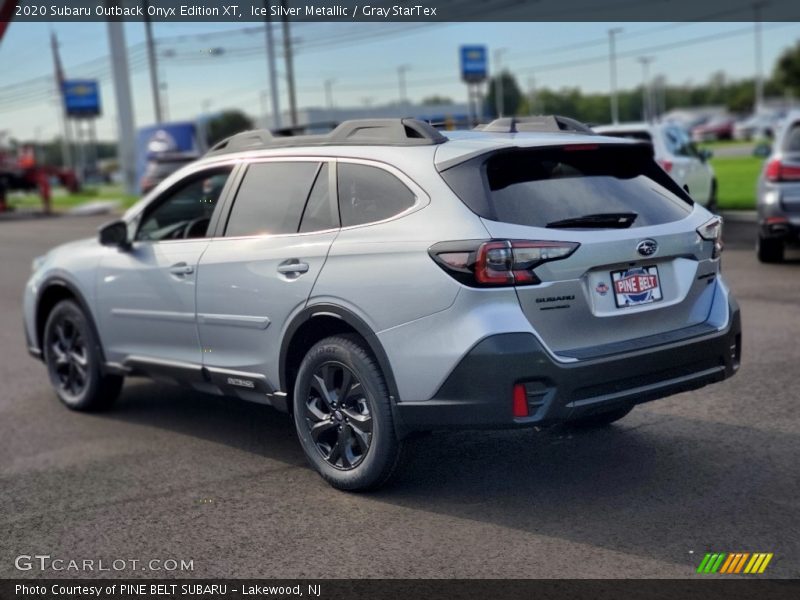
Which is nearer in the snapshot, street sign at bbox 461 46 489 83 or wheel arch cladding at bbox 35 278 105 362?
wheel arch cladding at bbox 35 278 105 362

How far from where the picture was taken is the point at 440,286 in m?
4.56

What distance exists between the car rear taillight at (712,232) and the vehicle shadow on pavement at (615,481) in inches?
41.4

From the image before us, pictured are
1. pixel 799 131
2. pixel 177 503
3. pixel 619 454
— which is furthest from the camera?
pixel 799 131

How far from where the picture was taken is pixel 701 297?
5102 millimetres

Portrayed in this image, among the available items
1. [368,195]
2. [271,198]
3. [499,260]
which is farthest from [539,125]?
[271,198]

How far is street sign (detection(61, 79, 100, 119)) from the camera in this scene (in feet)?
284

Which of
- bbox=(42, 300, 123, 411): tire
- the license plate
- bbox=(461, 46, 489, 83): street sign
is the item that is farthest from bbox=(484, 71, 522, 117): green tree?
the license plate

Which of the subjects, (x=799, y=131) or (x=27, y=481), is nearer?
(x=27, y=481)

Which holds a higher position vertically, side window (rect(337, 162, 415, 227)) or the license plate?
side window (rect(337, 162, 415, 227))

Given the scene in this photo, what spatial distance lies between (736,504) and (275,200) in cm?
276

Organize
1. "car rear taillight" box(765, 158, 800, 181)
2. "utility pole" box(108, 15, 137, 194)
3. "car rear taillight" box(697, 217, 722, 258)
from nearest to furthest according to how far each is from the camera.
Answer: "car rear taillight" box(697, 217, 722, 258)
"car rear taillight" box(765, 158, 800, 181)
"utility pole" box(108, 15, 137, 194)

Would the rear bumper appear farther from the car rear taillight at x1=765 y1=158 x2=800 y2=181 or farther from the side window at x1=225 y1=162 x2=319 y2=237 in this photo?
the car rear taillight at x1=765 y1=158 x2=800 y2=181
